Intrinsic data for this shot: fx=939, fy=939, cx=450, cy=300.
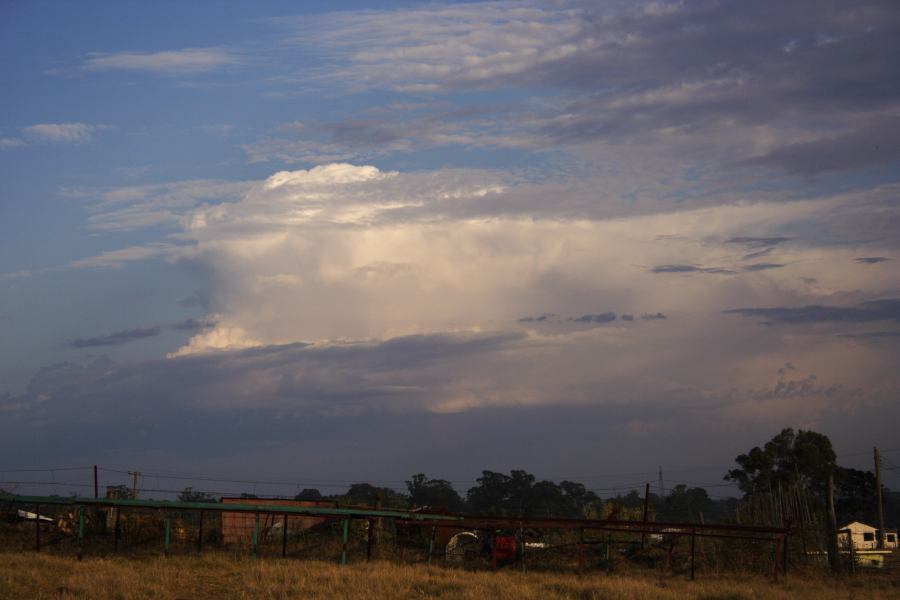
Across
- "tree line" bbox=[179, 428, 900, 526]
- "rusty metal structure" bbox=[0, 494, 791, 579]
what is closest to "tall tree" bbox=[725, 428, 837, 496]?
"tree line" bbox=[179, 428, 900, 526]

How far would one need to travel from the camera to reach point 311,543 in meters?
33.7

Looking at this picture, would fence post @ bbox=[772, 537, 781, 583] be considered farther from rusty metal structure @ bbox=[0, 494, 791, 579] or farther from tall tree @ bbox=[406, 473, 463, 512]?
tall tree @ bbox=[406, 473, 463, 512]

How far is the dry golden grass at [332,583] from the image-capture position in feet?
75.4

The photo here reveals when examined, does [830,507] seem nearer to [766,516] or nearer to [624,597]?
[766,516]

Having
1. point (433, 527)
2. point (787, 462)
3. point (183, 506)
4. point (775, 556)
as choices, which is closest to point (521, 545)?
point (433, 527)

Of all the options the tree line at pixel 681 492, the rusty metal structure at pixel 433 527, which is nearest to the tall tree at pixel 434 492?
the tree line at pixel 681 492

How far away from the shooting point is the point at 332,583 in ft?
80.0

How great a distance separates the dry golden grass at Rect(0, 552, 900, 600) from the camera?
2298 centimetres

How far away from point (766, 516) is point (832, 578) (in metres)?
14.9

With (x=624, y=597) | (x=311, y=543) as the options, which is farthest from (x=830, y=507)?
(x=311, y=543)

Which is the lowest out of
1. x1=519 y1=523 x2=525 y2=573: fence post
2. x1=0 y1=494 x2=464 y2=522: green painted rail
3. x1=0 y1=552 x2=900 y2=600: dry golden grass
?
x1=0 y1=552 x2=900 y2=600: dry golden grass

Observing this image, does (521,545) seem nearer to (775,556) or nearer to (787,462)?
(775,556)

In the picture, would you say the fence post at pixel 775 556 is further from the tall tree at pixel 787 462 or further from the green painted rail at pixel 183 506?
the tall tree at pixel 787 462

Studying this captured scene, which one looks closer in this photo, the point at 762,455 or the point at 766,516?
the point at 766,516
